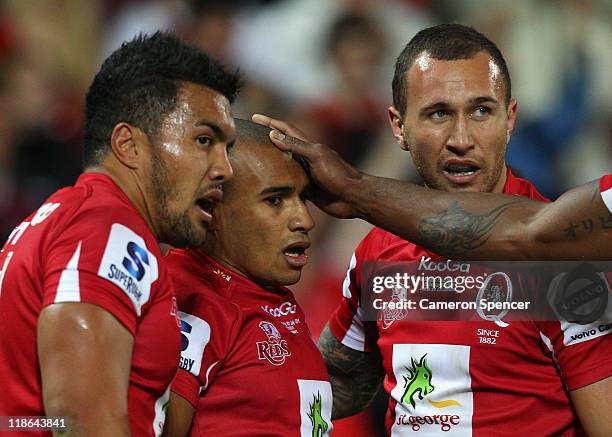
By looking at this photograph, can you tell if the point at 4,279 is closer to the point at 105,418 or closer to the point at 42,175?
the point at 105,418

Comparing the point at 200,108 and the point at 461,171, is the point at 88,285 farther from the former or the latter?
the point at 461,171

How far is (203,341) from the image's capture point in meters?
3.03

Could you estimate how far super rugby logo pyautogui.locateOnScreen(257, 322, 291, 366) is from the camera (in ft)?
10.4

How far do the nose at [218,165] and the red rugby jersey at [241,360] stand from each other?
46cm

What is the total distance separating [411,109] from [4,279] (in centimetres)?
178

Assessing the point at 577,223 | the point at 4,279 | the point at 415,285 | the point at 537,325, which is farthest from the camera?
the point at 415,285

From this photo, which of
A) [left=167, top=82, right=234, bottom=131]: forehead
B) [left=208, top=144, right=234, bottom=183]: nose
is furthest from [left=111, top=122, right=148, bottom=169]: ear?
[left=208, top=144, right=234, bottom=183]: nose

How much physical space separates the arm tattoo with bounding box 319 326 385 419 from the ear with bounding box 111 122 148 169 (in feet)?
5.12

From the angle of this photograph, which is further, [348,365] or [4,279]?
[348,365]

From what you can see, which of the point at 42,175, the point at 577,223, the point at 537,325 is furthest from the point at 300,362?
the point at 42,175

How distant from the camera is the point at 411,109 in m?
3.71

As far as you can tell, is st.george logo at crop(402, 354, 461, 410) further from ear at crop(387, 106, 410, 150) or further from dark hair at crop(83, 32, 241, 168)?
dark hair at crop(83, 32, 241, 168)

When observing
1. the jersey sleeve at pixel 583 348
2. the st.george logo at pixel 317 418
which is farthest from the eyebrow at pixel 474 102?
the st.george logo at pixel 317 418

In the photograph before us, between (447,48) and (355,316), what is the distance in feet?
3.71
